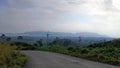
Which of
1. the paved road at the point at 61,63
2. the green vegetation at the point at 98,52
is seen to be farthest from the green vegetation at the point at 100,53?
the paved road at the point at 61,63

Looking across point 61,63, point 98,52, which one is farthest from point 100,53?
point 61,63

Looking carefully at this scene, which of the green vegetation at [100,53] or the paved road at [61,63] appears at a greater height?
the paved road at [61,63]

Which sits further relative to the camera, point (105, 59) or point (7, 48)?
point (105, 59)

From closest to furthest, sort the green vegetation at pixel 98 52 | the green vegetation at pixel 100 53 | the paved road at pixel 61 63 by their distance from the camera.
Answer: the paved road at pixel 61 63, the green vegetation at pixel 100 53, the green vegetation at pixel 98 52

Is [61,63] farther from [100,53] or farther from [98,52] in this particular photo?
[98,52]

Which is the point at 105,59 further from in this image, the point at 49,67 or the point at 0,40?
the point at 0,40

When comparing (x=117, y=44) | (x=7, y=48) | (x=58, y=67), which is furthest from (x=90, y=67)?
(x=117, y=44)

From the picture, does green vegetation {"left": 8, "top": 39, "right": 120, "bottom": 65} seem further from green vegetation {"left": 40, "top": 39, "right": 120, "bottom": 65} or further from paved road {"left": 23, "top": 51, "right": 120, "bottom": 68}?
paved road {"left": 23, "top": 51, "right": 120, "bottom": 68}

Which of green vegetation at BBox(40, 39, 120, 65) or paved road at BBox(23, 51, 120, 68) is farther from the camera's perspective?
green vegetation at BBox(40, 39, 120, 65)

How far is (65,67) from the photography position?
22.3 meters

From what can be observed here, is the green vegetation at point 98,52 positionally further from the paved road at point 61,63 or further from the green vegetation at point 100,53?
the paved road at point 61,63

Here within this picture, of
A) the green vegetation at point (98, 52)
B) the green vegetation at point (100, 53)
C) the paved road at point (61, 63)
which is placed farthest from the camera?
the green vegetation at point (98, 52)

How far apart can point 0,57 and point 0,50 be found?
1.49m

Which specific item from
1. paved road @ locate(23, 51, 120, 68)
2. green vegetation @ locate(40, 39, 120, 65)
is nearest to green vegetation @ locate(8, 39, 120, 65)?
green vegetation @ locate(40, 39, 120, 65)
